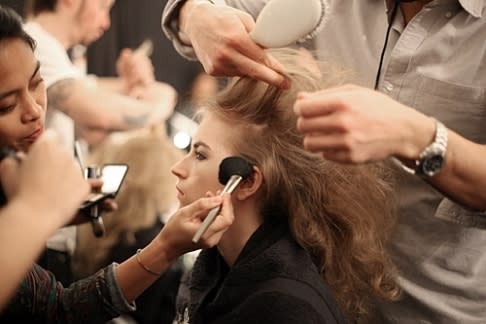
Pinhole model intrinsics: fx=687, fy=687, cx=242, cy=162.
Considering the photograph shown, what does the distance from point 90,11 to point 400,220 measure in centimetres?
94

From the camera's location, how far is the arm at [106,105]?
62.2 inches

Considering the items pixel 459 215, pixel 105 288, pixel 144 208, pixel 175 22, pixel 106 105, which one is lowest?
pixel 144 208

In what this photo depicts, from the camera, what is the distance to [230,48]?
0.97 m

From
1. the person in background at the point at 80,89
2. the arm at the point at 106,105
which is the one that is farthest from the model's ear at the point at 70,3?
the arm at the point at 106,105

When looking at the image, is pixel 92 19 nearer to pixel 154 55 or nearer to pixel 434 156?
pixel 154 55

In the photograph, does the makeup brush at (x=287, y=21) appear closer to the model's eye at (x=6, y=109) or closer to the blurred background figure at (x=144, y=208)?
the model's eye at (x=6, y=109)

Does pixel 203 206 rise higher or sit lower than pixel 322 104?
lower

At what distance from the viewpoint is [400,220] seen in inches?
44.6

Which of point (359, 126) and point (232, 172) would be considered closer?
point (359, 126)

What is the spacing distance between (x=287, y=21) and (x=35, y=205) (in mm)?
418

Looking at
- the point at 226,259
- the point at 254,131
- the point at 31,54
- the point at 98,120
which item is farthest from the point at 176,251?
the point at 98,120

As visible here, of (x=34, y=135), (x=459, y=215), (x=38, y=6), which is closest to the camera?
(x=34, y=135)

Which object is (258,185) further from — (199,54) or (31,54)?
(31,54)

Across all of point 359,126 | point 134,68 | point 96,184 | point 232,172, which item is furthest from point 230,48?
point 134,68
